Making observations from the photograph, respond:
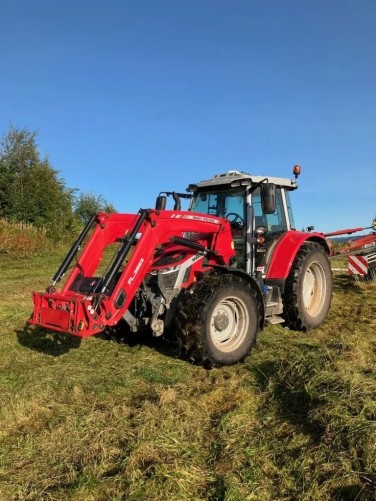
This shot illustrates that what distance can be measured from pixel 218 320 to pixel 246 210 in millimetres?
1818

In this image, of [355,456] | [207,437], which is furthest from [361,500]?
[207,437]

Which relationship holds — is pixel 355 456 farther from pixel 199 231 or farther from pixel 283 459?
pixel 199 231

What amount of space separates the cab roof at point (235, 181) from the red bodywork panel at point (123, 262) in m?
0.74

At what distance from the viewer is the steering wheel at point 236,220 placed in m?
6.62

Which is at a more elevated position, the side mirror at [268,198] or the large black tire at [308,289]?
the side mirror at [268,198]

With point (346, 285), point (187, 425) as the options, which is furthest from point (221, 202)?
point (346, 285)

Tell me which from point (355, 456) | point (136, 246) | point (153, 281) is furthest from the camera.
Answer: point (153, 281)

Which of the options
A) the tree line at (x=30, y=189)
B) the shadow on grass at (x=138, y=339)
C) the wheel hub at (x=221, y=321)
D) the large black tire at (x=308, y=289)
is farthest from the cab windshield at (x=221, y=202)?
the tree line at (x=30, y=189)

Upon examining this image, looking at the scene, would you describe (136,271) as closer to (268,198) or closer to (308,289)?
(268,198)

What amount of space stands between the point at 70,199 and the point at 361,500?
31.3m

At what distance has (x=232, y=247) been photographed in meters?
6.28

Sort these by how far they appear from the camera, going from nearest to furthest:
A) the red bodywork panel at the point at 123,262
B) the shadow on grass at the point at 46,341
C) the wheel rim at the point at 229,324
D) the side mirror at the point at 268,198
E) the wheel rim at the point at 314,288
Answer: the red bodywork panel at the point at 123,262 → the wheel rim at the point at 229,324 → the side mirror at the point at 268,198 → the shadow on grass at the point at 46,341 → the wheel rim at the point at 314,288

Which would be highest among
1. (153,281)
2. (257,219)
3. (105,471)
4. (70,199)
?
(70,199)

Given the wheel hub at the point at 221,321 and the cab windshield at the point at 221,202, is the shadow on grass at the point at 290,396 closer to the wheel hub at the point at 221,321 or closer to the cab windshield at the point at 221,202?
the wheel hub at the point at 221,321
